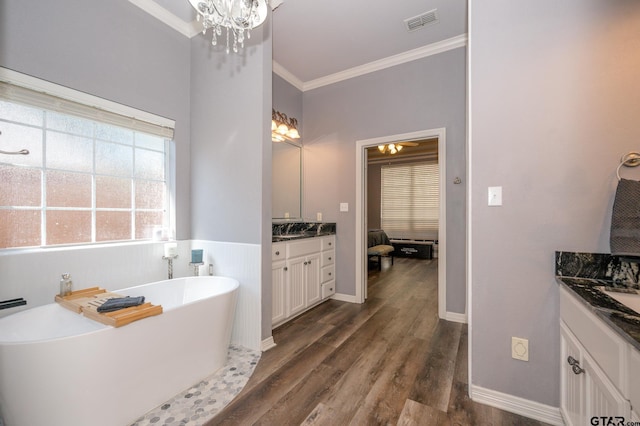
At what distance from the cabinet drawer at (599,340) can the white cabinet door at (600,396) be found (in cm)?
3

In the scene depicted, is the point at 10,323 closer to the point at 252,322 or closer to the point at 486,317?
the point at 252,322

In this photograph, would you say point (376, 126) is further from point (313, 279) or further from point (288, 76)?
point (313, 279)

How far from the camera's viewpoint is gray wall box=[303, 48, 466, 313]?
2.86m

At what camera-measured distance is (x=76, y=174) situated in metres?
2.05

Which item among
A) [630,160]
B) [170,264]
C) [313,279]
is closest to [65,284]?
[170,264]

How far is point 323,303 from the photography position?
3.43 m

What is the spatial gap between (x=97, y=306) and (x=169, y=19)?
261 centimetres

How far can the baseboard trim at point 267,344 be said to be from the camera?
224 centimetres

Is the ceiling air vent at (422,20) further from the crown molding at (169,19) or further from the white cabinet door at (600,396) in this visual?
the white cabinet door at (600,396)

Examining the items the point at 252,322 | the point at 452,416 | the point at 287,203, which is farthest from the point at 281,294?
the point at 452,416

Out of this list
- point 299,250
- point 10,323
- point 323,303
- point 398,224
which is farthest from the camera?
point 398,224

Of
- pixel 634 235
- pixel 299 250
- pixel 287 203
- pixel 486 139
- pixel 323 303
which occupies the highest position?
pixel 486 139

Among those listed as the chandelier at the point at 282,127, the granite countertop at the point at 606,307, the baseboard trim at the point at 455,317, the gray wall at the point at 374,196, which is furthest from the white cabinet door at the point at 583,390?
the gray wall at the point at 374,196

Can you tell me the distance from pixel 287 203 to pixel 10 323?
2.61 metres
